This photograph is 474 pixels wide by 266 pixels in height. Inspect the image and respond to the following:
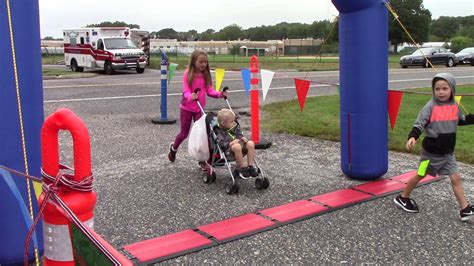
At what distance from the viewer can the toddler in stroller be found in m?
5.46

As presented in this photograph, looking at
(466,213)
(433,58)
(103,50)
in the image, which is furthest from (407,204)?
(433,58)

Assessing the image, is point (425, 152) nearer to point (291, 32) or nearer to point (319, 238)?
point (319, 238)

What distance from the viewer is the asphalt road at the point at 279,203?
3.89 meters

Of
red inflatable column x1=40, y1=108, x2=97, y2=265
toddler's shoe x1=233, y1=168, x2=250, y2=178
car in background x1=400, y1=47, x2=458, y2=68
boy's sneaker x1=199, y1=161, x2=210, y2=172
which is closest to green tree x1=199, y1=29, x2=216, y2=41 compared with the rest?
car in background x1=400, y1=47, x2=458, y2=68

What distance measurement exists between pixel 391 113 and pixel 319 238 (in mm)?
2265

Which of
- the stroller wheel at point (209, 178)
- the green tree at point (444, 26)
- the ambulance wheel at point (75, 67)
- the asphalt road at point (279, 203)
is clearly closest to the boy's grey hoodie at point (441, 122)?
the asphalt road at point (279, 203)

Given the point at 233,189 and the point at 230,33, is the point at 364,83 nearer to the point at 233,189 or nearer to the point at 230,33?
the point at 233,189

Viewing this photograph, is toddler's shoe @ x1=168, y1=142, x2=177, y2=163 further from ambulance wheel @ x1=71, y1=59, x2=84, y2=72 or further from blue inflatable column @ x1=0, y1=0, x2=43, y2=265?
ambulance wheel @ x1=71, y1=59, x2=84, y2=72

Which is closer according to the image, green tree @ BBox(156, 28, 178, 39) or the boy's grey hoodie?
the boy's grey hoodie

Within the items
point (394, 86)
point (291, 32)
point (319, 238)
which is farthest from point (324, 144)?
point (291, 32)

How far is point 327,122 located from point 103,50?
19566 mm

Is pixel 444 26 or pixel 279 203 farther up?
pixel 444 26

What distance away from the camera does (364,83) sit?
18.2ft

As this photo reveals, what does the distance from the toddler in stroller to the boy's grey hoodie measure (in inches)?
68.3
